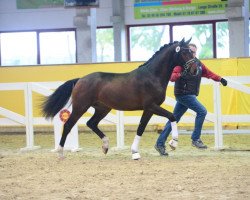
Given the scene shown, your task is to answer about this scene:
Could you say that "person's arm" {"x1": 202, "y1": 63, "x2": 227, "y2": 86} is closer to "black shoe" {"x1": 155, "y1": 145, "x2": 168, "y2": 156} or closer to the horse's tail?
"black shoe" {"x1": 155, "y1": 145, "x2": 168, "y2": 156}

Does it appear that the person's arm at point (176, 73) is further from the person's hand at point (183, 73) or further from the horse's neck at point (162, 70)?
the horse's neck at point (162, 70)

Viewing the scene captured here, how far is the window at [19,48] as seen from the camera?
992 inches

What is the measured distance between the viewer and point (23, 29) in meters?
24.9

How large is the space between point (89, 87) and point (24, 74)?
583cm

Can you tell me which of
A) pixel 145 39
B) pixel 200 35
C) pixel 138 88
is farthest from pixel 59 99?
pixel 145 39

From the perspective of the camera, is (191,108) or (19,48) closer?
(191,108)

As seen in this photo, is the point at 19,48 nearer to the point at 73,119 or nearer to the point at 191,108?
the point at 73,119

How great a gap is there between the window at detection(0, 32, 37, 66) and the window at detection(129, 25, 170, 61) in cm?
420

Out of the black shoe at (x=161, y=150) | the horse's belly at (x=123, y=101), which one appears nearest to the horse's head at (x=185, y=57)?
the horse's belly at (x=123, y=101)

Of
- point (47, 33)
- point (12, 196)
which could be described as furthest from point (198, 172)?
point (47, 33)

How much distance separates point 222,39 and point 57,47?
270 inches

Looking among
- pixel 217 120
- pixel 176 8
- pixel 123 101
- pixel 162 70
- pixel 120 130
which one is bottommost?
pixel 120 130

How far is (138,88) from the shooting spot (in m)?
9.55

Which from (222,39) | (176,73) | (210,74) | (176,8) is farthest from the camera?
(222,39)
